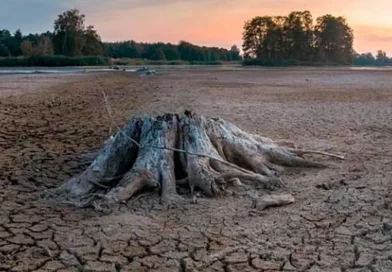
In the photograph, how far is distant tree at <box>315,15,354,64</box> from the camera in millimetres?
99312

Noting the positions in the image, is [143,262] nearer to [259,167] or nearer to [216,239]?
[216,239]

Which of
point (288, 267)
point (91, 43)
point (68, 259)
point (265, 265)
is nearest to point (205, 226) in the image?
point (265, 265)

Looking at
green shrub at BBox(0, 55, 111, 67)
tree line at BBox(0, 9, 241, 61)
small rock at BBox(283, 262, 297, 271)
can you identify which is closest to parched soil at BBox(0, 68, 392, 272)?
small rock at BBox(283, 262, 297, 271)

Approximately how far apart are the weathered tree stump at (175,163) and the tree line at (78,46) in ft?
257

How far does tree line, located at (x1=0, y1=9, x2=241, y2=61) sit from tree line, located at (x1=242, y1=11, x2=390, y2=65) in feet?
69.1

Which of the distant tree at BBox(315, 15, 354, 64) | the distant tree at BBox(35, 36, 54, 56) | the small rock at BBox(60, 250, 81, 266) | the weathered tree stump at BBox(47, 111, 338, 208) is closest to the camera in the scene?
the small rock at BBox(60, 250, 81, 266)

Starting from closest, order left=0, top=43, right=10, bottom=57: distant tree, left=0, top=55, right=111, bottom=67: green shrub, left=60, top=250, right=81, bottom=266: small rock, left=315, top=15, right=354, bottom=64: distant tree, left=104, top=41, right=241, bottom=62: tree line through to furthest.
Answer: left=60, top=250, right=81, bottom=266: small rock, left=0, top=55, right=111, bottom=67: green shrub, left=0, top=43, right=10, bottom=57: distant tree, left=315, top=15, right=354, bottom=64: distant tree, left=104, top=41, right=241, bottom=62: tree line

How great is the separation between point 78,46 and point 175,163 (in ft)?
287

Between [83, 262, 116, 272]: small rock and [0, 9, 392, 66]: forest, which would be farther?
[0, 9, 392, 66]: forest

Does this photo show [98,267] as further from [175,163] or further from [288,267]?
[175,163]

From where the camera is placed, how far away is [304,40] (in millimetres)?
98188

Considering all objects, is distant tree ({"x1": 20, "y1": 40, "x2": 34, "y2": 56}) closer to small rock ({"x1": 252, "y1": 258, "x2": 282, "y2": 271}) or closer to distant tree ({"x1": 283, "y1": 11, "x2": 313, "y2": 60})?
distant tree ({"x1": 283, "y1": 11, "x2": 313, "y2": 60})

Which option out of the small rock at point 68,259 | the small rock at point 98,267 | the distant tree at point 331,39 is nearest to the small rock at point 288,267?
the small rock at point 98,267

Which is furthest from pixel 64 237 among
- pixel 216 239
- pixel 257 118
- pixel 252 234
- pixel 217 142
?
pixel 257 118
